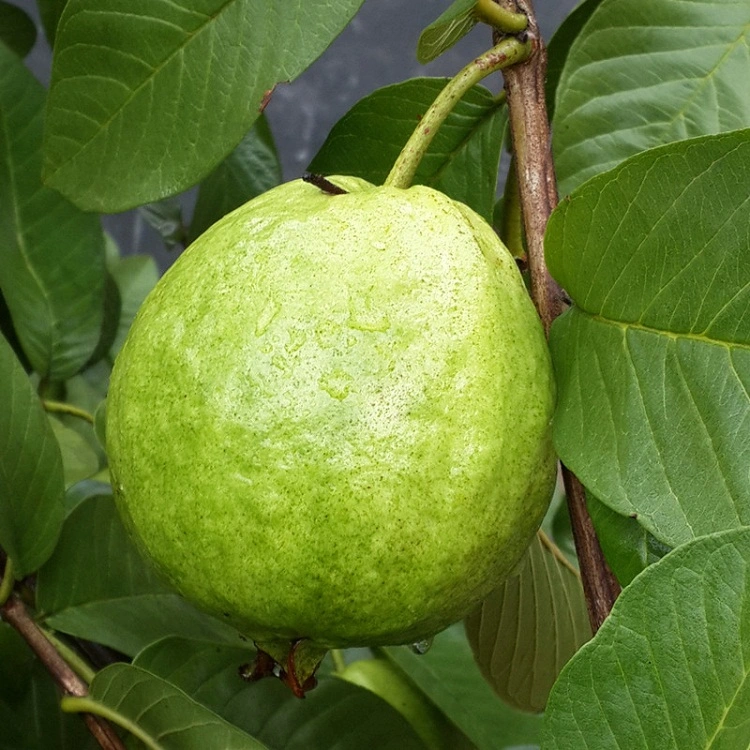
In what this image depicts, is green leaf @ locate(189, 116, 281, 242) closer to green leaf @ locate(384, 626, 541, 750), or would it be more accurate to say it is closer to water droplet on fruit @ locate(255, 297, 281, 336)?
green leaf @ locate(384, 626, 541, 750)

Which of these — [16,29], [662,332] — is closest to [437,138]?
[662,332]

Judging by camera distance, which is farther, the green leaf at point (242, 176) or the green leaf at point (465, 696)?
the green leaf at point (242, 176)

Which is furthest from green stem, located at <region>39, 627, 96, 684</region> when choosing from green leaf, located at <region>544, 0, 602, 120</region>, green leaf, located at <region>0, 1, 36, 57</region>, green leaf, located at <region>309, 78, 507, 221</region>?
green leaf, located at <region>0, 1, 36, 57</region>

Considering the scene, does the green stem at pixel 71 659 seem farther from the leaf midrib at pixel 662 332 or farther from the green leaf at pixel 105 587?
the leaf midrib at pixel 662 332

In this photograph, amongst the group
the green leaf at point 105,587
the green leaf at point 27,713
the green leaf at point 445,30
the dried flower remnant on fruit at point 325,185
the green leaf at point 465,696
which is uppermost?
the green leaf at point 445,30

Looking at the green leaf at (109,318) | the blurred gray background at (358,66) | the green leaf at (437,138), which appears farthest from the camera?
the blurred gray background at (358,66)

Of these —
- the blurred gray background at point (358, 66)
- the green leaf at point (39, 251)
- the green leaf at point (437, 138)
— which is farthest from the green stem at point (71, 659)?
the blurred gray background at point (358, 66)

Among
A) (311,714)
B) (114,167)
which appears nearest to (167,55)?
(114,167)

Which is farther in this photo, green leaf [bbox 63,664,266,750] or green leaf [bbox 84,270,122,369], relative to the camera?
green leaf [bbox 84,270,122,369]

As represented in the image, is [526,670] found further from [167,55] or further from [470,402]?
[167,55]
